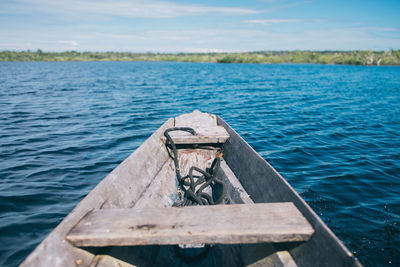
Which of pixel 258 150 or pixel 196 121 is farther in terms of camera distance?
pixel 258 150

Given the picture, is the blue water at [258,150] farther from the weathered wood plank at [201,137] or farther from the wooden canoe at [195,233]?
the weathered wood plank at [201,137]

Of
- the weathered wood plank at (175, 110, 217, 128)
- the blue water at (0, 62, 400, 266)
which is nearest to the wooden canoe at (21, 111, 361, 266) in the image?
the blue water at (0, 62, 400, 266)

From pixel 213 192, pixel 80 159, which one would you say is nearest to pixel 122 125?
pixel 80 159

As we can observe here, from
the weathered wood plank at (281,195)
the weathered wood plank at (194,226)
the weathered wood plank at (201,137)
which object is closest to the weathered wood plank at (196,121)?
the weathered wood plank at (201,137)

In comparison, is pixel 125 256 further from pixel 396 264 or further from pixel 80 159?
pixel 80 159

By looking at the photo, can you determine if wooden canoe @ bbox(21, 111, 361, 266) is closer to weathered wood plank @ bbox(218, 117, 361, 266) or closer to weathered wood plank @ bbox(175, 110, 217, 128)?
weathered wood plank @ bbox(218, 117, 361, 266)

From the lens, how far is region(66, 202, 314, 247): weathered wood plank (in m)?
1.82

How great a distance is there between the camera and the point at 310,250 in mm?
1898

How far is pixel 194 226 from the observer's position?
1.90 meters

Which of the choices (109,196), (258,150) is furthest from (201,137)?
(258,150)

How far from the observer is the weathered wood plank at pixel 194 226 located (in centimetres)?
182

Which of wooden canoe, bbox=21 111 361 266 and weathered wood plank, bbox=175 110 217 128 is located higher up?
weathered wood plank, bbox=175 110 217 128

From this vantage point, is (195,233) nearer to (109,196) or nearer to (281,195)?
(281,195)

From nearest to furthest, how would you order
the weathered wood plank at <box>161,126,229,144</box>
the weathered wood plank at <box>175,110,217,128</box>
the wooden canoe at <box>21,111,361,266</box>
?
the wooden canoe at <box>21,111,361,266</box>
the weathered wood plank at <box>161,126,229,144</box>
the weathered wood plank at <box>175,110,217,128</box>
